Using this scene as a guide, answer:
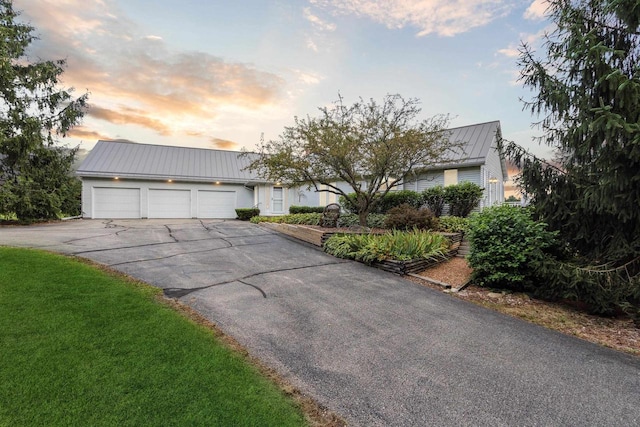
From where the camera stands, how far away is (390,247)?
7484 millimetres

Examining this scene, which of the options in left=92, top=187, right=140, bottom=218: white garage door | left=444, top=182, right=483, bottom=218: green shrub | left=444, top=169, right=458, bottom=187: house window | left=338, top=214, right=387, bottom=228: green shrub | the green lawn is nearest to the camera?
the green lawn

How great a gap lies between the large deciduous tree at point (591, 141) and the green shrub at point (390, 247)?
2.57m

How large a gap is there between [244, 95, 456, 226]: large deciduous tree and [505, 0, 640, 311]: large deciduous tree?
4395mm

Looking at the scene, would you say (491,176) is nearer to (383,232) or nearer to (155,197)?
(383,232)

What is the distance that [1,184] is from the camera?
13.1m

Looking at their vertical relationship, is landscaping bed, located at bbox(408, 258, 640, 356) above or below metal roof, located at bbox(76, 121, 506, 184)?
below

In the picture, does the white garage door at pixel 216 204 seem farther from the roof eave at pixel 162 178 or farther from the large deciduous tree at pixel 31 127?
the large deciduous tree at pixel 31 127

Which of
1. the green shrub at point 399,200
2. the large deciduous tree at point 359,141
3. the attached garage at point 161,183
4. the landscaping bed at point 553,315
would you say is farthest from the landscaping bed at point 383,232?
the attached garage at point 161,183

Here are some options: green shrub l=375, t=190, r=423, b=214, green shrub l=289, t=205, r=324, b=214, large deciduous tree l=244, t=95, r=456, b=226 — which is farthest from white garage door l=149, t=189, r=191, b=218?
green shrub l=375, t=190, r=423, b=214

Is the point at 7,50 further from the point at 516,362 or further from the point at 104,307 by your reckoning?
the point at 516,362

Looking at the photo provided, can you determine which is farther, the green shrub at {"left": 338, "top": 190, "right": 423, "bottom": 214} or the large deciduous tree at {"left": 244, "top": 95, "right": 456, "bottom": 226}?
the green shrub at {"left": 338, "top": 190, "right": 423, "bottom": 214}

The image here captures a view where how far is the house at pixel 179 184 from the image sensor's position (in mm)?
17312

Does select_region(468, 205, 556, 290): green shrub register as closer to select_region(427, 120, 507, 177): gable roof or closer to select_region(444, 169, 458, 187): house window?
select_region(427, 120, 507, 177): gable roof

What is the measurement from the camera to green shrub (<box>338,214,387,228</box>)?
1173 cm
